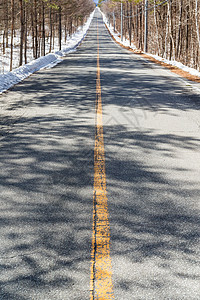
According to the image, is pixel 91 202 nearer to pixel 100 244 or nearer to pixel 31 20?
pixel 100 244

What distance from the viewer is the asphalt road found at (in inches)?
108

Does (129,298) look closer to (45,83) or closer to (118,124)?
(118,124)

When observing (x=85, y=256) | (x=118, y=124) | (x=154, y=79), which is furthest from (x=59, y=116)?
(x=154, y=79)

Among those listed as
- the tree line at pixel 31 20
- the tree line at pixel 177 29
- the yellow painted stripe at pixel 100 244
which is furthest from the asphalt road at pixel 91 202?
the tree line at pixel 177 29

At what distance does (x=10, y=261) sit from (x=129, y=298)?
101 centimetres

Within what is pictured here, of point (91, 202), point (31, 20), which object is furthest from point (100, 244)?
point (31, 20)

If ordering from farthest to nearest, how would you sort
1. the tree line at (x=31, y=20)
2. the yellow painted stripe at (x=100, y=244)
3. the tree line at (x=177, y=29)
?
the tree line at (x=177, y=29), the tree line at (x=31, y=20), the yellow painted stripe at (x=100, y=244)

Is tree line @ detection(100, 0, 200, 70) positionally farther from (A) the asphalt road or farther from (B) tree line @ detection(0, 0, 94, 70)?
(A) the asphalt road

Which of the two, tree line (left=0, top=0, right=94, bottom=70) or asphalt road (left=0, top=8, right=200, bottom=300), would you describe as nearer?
asphalt road (left=0, top=8, right=200, bottom=300)

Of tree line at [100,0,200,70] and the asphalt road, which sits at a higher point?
tree line at [100,0,200,70]

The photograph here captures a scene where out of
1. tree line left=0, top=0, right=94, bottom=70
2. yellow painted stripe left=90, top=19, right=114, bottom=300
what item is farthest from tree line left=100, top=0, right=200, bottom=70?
yellow painted stripe left=90, top=19, right=114, bottom=300

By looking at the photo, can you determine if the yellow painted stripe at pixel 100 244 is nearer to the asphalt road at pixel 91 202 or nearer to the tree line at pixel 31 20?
the asphalt road at pixel 91 202

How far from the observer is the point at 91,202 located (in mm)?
4094

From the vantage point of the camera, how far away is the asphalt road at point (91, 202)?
273 centimetres
